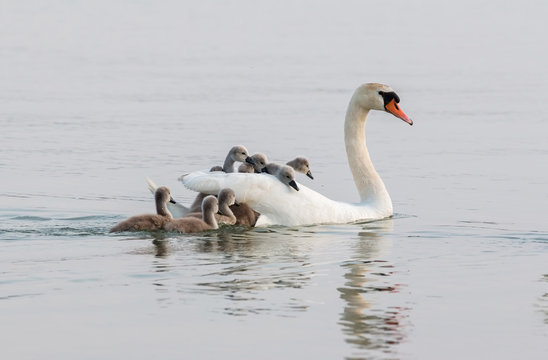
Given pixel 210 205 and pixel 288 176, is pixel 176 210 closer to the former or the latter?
pixel 210 205

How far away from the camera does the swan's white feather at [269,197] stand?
457 inches

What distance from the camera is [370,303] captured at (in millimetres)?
8219

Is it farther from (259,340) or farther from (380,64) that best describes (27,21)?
(259,340)

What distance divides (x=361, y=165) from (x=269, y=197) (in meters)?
1.62

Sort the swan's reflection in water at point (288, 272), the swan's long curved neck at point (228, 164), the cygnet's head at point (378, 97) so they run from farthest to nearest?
1. the cygnet's head at point (378, 97)
2. the swan's long curved neck at point (228, 164)
3. the swan's reflection in water at point (288, 272)

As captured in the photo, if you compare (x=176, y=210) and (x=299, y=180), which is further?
(x=299, y=180)

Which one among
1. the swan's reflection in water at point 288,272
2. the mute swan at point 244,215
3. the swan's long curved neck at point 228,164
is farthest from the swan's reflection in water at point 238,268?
the swan's long curved neck at point 228,164

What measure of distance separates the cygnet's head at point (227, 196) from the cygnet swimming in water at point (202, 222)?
0.07 meters

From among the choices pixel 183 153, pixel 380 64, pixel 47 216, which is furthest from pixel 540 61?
pixel 47 216

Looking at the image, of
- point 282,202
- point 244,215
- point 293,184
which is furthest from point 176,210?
point 293,184

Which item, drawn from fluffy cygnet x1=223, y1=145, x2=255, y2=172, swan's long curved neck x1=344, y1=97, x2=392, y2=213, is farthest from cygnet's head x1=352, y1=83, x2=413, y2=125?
fluffy cygnet x1=223, y1=145, x2=255, y2=172

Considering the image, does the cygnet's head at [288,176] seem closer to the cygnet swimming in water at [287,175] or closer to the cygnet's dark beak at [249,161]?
the cygnet swimming in water at [287,175]

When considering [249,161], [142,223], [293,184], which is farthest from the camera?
[249,161]

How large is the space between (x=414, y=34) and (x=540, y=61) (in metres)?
5.28
